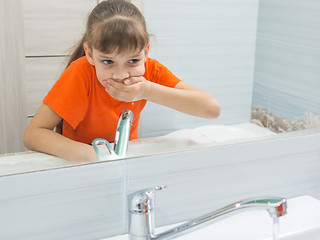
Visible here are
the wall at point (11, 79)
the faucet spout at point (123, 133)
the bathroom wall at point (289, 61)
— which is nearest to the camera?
the wall at point (11, 79)

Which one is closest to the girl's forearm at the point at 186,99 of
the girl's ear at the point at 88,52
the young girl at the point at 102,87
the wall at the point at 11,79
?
the young girl at the point at 102,87

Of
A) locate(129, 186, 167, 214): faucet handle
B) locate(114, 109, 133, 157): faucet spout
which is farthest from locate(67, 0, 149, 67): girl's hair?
locate(129, 186, 167, 214): faucet handle

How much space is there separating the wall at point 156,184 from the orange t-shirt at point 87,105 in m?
0.07

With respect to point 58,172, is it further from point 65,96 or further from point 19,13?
point 19,13

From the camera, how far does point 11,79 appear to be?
65 centimetres

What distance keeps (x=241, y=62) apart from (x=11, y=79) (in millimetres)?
433

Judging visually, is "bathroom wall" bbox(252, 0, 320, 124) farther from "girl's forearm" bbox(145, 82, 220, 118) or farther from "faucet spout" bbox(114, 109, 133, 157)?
"faucet spout" bbox(114, 109, 133, 157)

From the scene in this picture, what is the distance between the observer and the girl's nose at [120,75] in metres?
0.72

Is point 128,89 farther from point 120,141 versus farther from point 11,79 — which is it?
point 11,79

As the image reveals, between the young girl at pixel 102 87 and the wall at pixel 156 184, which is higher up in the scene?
the young girl at pixel 102 87

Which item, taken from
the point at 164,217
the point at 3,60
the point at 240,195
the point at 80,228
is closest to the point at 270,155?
the point at 240,195

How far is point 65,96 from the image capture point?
0.71 m

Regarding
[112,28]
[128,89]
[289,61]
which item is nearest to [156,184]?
[128,89]

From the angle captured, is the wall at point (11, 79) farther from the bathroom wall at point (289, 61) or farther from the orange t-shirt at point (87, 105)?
the bathroom wall at point (289, 61)
